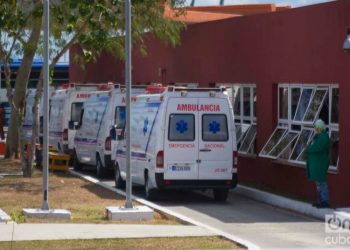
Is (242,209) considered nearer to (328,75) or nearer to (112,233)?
(328,75)

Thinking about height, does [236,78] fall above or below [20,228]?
above

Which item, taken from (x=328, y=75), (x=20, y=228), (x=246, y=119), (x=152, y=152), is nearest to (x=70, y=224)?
(x=20, y=228)

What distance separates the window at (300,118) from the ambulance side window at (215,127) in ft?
6.56

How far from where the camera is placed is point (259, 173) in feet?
73.8

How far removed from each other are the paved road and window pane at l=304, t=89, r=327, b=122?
228 centimetres

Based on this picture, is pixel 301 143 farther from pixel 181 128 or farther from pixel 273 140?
pixel 181 128

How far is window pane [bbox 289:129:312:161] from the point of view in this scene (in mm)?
20094

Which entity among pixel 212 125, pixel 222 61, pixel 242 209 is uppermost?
pixel 222 61

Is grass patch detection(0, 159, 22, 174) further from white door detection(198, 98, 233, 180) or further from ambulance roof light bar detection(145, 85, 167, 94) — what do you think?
white door detection(198, 98, 233, 180)

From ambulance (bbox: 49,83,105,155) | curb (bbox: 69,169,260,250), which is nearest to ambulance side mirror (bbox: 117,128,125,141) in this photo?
curb (bbox: 69,169,260,250)

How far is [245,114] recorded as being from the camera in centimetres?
2412

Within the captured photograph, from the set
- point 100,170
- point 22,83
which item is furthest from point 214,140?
point 22,83

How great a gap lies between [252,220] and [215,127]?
3.15m

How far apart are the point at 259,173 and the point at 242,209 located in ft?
13.5
